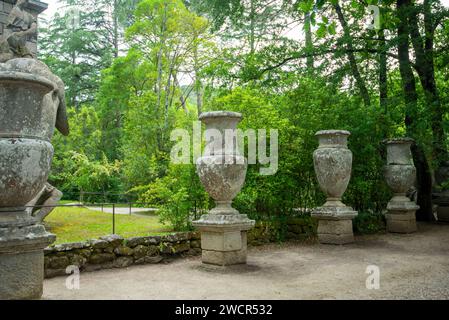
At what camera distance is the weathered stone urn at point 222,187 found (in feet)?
19.1

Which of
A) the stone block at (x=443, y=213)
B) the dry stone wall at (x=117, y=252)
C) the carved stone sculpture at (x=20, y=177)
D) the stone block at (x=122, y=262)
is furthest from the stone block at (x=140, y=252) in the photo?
the stone block at (x=443, y=213)

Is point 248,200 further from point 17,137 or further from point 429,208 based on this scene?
point 429,208

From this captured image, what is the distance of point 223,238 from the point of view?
228 inches

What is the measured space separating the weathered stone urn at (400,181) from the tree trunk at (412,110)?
1.64 ft

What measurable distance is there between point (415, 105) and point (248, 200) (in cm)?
420

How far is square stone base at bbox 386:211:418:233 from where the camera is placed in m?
9.28

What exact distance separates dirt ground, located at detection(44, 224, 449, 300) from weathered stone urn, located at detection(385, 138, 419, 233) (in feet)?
5.96

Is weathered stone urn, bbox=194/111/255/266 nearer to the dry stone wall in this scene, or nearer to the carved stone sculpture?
the dry stone wall

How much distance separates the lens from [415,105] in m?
8.82

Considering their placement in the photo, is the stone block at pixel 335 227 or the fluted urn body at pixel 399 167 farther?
the fluted urn body at pixel 399 167

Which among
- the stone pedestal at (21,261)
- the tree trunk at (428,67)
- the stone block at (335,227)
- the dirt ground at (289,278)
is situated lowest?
the dirt ground at (289,278)

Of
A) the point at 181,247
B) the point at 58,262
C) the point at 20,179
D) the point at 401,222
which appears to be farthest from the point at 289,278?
the point at 401,222

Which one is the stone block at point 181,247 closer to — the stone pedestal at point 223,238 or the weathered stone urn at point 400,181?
the stone pedestal at point 223,238
